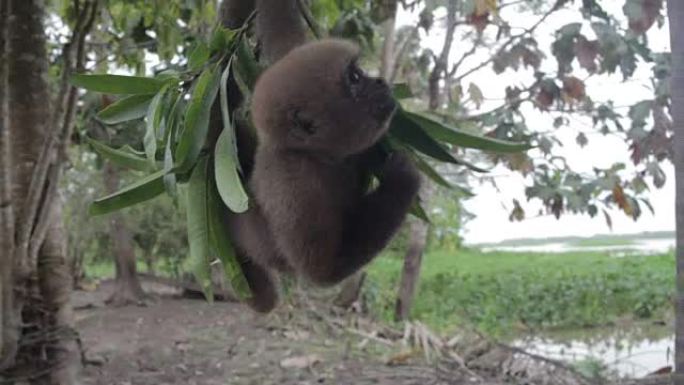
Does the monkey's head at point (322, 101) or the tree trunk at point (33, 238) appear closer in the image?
the monkey's head at point (322, 101)

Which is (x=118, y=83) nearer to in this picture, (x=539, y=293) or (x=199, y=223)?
(x=199, y=223)

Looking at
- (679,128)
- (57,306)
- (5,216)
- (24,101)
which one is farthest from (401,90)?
(57,306)

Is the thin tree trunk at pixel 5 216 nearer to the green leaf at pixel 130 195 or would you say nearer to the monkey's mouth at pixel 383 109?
the green leaf at pixel 130 195

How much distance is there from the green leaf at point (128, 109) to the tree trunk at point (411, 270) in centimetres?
633

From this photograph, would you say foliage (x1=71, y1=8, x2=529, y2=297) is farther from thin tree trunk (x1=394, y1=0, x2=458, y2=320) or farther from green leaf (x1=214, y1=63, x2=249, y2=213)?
thin tree trunk (x1=394, y1=0, x2=458, y2=320)

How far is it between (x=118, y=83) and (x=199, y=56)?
264 mm

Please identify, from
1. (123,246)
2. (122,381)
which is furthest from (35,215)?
(123,246)

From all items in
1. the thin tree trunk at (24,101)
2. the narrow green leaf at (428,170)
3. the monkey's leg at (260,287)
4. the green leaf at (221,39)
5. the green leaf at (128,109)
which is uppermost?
the thin tree trunk at (24,101)

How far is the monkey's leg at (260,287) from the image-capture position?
2193 millimetres

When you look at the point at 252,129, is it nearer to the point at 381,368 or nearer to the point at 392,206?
the point at 392,206

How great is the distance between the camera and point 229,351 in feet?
20.5

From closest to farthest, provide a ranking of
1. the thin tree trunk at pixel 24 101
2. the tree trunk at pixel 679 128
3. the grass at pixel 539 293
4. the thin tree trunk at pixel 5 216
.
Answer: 1. the tree trunk at pixel 679 128
2. the thin tree trunk at pixel 5 216
3. the thin tree trunk at pixel 24 101
4. the grass at pixel 539 293

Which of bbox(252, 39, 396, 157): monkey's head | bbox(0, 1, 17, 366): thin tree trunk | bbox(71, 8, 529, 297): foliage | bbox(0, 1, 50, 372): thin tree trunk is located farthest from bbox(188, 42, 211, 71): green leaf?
bbox(0, 1, 50, 372): thin tree trunk

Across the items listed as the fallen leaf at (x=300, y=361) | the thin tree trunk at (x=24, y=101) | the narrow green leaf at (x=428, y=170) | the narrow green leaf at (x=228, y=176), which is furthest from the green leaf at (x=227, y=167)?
the fallen leaf at (x=300, y=361)
